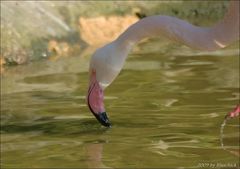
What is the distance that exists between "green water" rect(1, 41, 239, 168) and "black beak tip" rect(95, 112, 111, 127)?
0.07 m

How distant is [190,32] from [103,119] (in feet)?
4.06

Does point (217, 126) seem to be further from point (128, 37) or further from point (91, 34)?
point (91, 34)

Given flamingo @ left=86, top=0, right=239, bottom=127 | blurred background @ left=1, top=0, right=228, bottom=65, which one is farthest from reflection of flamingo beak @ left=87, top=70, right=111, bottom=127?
blurred background @ left=1, top=0, right=228, bottom=65

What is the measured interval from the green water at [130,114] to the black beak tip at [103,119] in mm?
66

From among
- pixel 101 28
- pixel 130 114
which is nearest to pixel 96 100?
pixel 130 114

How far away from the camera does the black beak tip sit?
7121mm

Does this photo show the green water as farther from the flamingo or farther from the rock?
the rock

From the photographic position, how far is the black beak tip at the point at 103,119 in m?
7.12

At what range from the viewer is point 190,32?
6.34m

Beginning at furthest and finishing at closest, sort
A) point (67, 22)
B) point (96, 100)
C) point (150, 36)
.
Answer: point (67, 22) → point (96, 100) → point (150, 36)

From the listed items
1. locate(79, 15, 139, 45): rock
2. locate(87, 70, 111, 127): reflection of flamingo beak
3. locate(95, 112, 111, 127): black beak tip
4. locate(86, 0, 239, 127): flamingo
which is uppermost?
locate(86, 0, 239, 127): flamingo

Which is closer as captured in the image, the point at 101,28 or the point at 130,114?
the point at 130,114

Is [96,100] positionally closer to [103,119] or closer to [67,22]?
[103,119]

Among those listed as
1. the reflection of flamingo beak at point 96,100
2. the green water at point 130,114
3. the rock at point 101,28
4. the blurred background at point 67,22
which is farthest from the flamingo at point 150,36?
the rock at point 101,28
